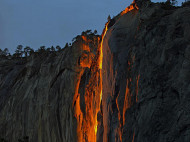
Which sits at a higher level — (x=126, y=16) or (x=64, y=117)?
(x=126, y=16)

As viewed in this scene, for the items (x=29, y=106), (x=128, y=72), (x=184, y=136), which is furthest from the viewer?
(x=29, y=106)

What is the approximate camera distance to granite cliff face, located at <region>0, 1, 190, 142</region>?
17.3 m

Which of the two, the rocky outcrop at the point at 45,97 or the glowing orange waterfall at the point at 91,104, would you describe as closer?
the glowing orange waterfall at the point at 91,104

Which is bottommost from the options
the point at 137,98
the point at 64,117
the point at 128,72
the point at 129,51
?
the point at 64,117

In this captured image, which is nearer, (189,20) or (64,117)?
(189,20)

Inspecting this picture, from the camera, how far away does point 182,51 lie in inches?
698

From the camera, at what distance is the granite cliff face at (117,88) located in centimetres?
1727

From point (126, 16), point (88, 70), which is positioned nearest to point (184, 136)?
point (126, 16)

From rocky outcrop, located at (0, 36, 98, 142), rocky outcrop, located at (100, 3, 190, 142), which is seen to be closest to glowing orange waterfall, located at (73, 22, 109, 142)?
rocky outcrop, located at (0, 36, 98, 142)

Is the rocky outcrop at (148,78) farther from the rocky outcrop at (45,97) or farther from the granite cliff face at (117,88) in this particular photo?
the rocky outcrop at (45,97)

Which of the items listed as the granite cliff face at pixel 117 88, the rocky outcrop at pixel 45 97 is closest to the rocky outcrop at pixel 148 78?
the granite cliff face at pixel 117 88

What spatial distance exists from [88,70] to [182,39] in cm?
1346

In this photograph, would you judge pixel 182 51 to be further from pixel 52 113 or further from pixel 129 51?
pixel 52 113

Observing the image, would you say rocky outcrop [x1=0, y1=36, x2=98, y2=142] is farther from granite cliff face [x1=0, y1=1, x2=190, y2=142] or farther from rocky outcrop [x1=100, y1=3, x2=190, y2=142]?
rocky outcrop [x1=100, y1=3, x2=190, y2=142]
